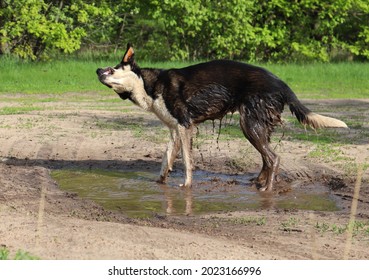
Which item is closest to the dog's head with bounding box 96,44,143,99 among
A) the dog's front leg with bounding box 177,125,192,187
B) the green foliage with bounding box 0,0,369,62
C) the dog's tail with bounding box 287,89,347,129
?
the dog's front leg with bounding box 177,125,192,187

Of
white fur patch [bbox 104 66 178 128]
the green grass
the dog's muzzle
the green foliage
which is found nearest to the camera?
the dog's muzzle

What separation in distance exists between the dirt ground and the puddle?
23 centimetres

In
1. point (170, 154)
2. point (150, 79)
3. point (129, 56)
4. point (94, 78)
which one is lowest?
point (94, 78)

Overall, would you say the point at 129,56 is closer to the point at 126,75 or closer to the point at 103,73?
the point at 126,75

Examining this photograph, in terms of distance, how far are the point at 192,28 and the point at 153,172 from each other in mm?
18392

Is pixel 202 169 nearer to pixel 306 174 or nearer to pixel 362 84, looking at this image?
pixel 306 174

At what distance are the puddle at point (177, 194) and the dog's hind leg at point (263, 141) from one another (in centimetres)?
27

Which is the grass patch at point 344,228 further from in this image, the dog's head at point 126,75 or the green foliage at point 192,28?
the green foliage at point 192,28

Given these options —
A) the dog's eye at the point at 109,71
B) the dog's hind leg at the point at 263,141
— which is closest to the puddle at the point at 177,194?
the dog's hind leg at the point at 263,141

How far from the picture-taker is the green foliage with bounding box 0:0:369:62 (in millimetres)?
26766

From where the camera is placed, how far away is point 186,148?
11.1m

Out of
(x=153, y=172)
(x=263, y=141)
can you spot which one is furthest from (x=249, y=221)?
(x=153, y=172)

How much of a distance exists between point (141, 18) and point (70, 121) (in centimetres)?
1785

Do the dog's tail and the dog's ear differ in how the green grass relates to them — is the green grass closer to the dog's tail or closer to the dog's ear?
the dog's tail
